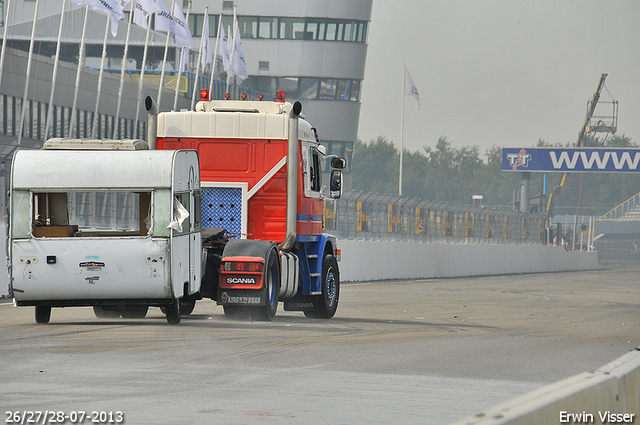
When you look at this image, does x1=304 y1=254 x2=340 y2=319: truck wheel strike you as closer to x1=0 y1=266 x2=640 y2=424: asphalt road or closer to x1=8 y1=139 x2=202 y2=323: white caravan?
x1=0 y1=266 x2=640 y2=424: asphalt road

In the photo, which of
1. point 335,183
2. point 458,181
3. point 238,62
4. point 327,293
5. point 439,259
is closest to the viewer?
point 335,183

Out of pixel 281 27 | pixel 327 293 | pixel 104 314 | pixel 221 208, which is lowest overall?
pixel 104 314

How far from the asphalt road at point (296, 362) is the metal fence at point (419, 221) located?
1383 cm

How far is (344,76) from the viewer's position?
7912cm

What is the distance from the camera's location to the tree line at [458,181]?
539ft

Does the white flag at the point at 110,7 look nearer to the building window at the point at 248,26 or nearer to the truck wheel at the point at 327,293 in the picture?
the truck wheel at the point at 327,293

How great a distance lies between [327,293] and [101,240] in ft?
15.9

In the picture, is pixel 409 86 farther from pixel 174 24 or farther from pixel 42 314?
pixel 42 314

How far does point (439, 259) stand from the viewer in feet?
144

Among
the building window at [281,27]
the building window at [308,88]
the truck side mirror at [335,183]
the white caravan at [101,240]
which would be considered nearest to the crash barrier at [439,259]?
the truck side mirror at [335,183]

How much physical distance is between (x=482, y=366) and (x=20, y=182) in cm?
646

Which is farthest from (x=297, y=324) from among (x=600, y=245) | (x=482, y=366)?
(x=600, y=245)

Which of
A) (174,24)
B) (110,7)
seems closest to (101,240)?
(110,7)

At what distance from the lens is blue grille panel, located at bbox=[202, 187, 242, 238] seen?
16375 millimetres
